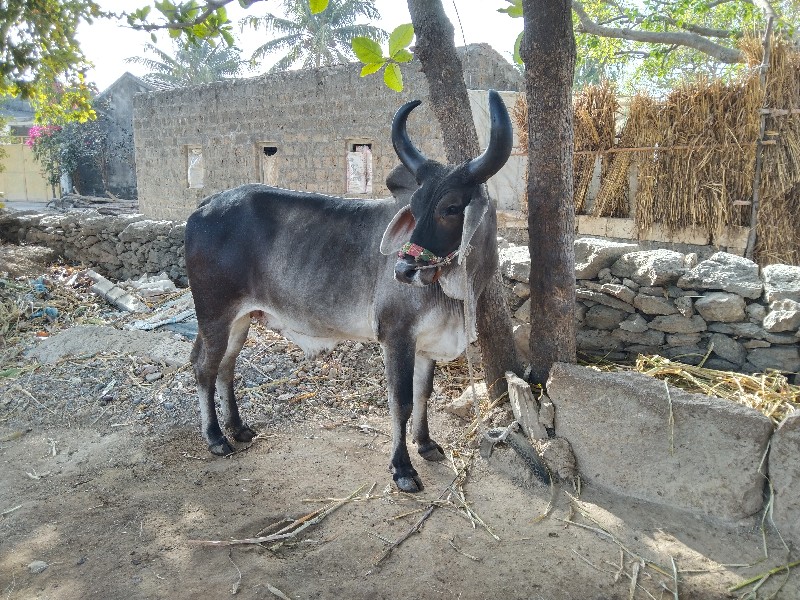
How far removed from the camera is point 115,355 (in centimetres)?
563

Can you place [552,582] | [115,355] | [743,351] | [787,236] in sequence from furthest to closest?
[787,236]
[115,355]
[743,351]
[552,582]

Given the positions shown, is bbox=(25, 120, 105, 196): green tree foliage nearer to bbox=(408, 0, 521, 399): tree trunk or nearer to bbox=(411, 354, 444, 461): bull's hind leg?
bbox=(408, 0, 521, 399): tree trunk

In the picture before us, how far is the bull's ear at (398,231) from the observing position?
10.8 feet

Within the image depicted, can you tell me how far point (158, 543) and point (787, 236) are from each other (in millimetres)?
6251

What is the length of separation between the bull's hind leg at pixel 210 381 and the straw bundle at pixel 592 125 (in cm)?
505

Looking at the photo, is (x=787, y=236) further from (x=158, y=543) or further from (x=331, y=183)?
(x=331, y=183)

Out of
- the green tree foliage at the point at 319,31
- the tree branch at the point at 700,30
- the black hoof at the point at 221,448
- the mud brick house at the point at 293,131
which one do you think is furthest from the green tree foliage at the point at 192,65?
the black hoof at the point at 221,448

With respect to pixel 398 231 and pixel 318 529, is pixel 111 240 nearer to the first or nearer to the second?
pixel 398 231

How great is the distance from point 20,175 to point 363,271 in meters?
28.5

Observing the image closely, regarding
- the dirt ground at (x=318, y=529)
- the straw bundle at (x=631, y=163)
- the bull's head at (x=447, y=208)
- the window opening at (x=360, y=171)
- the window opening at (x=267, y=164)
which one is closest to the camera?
the dirt ground at (x=318, y=529)

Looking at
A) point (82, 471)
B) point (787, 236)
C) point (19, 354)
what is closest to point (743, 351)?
point (787, 236)

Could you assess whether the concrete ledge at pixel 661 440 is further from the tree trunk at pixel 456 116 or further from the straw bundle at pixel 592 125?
the straw bundle at pixel 592 125

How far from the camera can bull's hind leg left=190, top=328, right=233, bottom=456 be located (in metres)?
3.94

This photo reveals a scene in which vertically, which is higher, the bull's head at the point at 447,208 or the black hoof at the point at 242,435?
the bull's head at the point at 447,208
